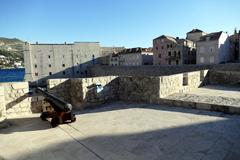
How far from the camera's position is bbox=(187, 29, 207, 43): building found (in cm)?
4031

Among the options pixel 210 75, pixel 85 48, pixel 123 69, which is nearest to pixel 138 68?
pixel 123 69

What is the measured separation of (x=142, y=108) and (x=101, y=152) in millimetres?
3697

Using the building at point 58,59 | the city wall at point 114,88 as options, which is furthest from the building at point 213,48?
the city wall at point 114,88

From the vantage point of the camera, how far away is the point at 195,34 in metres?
41.0

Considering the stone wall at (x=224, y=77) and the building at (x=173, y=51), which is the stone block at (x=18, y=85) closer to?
the stone wall at (x=224, y=77)

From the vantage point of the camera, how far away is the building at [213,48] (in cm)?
3103

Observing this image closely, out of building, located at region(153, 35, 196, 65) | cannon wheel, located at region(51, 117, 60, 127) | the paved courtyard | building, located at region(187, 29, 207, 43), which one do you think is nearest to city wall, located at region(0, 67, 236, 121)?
the paved courtyard

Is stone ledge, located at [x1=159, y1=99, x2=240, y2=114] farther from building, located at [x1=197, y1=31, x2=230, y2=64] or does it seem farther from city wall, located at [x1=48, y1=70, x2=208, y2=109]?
building, located at [x1=197, y1=31, x2=230, y2=64]

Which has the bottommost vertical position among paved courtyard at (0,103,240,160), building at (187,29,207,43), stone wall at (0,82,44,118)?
paved courtyard at (0,103,240,160)

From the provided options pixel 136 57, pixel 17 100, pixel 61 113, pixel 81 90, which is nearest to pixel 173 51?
pixel 136 57

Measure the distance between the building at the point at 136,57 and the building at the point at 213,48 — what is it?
13.7m

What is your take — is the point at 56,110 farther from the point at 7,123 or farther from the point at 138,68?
the point at 138,68

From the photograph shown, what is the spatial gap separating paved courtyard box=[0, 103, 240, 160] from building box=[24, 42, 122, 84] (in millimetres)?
35207

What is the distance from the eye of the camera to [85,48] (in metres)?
41.8
